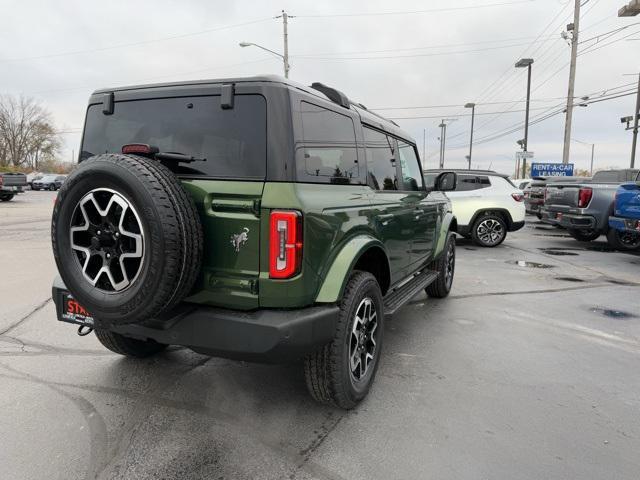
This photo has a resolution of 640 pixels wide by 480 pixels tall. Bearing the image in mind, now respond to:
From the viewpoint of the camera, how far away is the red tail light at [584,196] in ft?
32.3

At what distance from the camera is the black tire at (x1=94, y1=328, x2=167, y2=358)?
345 cm

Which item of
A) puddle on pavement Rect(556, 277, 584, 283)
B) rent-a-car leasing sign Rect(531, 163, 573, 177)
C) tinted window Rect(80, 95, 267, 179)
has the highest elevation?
rent-a-car leasing sign Rect(531, 163, 573, 177)

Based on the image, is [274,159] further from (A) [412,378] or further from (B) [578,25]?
(B) [578,25]

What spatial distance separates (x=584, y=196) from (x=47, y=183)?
43102mm

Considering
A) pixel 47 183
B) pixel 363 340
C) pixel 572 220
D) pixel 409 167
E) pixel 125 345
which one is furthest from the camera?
pixel 47 183

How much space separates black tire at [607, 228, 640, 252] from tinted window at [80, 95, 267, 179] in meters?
9.87

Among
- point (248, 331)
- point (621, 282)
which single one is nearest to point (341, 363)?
point (248, 331)

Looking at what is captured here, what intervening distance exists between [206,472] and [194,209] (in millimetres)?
1356

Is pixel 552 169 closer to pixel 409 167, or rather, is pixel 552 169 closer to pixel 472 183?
pixel 472 183

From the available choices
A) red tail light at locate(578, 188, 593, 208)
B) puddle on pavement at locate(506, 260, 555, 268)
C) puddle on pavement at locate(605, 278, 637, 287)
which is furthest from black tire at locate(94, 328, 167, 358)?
red tail light at locate(578, 188, 593, 208)

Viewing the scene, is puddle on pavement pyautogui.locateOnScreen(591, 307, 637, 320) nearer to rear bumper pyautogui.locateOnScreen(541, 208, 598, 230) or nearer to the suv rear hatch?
the suv rear hatch

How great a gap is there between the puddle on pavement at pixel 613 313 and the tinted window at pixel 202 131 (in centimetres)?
475

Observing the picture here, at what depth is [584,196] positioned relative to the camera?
992 cm

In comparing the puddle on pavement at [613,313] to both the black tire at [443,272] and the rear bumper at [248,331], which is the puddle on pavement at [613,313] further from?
the rear bumper at [248,331]
